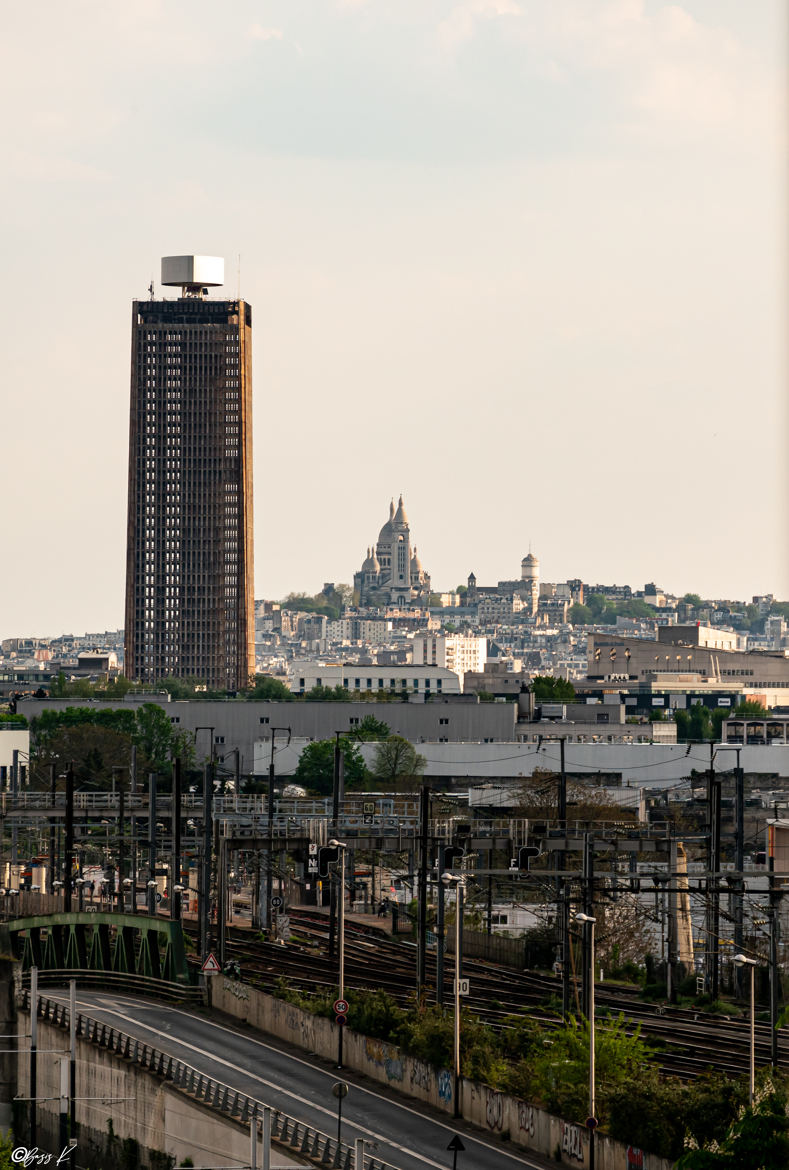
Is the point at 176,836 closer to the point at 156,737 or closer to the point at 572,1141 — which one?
the point at 572,1141

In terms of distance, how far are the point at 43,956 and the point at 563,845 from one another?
20.1m

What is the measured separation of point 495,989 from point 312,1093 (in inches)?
721

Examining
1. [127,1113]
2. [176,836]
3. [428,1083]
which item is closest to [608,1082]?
[428,1083]

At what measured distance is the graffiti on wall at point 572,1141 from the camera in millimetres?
41625

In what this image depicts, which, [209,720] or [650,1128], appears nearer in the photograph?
[650,1128]

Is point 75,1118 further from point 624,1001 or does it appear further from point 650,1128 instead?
point 650,1128

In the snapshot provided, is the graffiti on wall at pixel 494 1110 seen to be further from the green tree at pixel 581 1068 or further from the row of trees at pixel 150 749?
the row of trees at pixel 150 749

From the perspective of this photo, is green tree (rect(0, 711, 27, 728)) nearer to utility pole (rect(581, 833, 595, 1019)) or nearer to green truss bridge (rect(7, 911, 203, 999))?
green truss bridge (rect(7, 911, 203, 999))

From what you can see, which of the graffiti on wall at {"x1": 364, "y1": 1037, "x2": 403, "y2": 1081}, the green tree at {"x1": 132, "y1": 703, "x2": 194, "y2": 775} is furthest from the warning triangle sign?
the green tree at {"x1": 132, "y1": 703, "x2": 194, "y2": 775}

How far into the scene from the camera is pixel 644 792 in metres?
132

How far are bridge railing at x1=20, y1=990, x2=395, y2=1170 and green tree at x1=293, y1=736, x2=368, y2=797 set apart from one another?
9264cm

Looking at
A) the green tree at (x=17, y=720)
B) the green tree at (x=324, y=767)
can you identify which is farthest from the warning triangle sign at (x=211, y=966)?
the green tree at (x=17, y=720)

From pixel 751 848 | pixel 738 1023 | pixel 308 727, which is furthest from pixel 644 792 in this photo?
pixel 738 1023

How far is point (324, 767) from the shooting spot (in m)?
161
